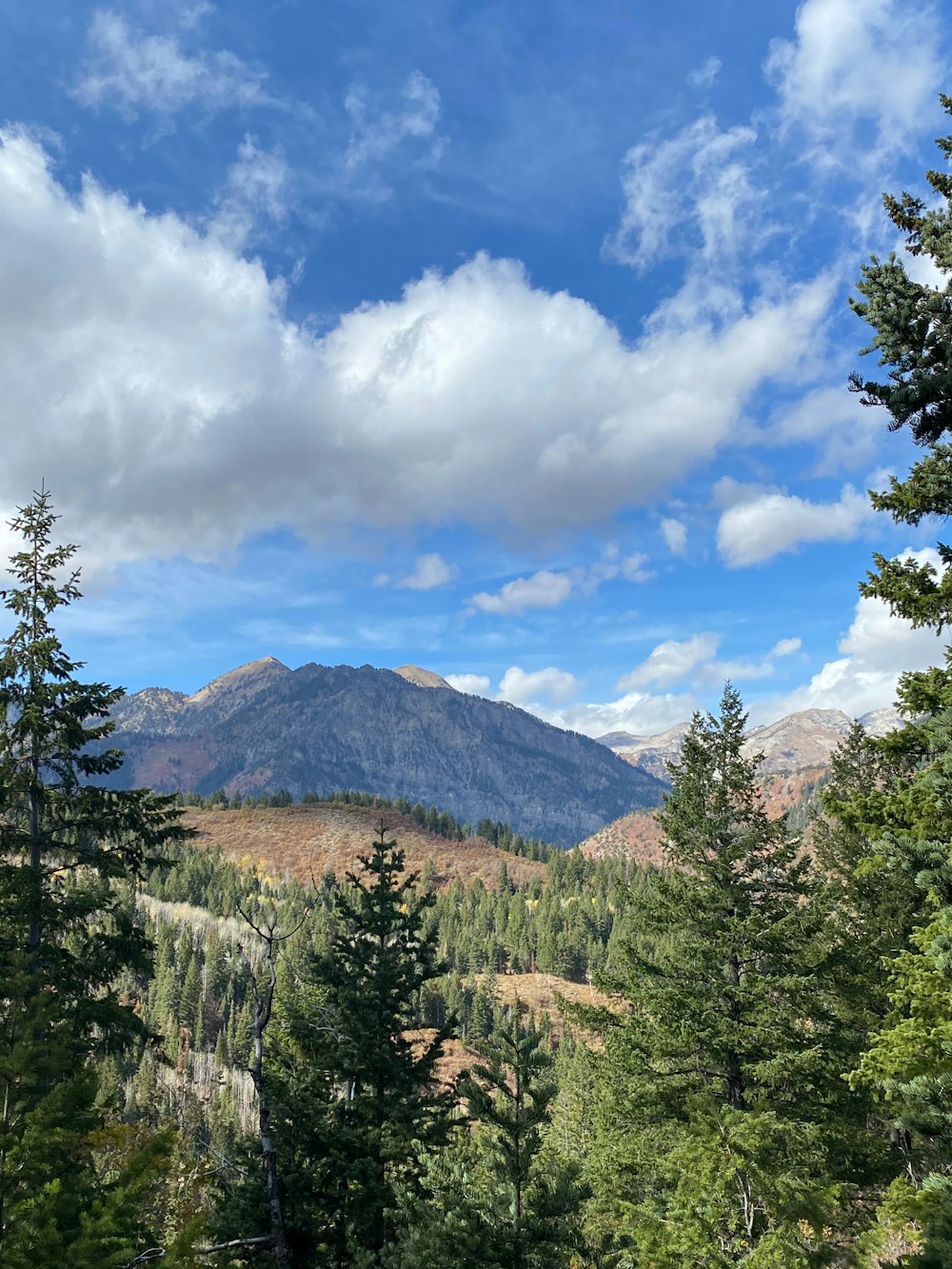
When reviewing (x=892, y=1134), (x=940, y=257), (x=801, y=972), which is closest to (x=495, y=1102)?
(x=801, y=972)

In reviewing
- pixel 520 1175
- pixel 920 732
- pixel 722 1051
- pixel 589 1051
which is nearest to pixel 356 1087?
pixel 589 1051

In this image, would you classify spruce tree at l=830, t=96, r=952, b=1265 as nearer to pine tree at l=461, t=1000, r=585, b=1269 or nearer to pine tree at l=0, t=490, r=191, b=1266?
pine tree at l=461, t=1000, r=585, b=1269

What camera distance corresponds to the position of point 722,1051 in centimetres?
1518

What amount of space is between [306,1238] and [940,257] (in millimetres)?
22741

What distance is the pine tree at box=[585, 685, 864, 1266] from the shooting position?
42.9 feet

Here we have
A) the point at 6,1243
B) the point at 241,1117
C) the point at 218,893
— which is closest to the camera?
the point at 6,1243

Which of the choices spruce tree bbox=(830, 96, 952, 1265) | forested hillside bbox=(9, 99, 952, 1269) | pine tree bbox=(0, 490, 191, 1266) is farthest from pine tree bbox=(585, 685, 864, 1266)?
pine tree bbox=(0, 490, 191, 1266)

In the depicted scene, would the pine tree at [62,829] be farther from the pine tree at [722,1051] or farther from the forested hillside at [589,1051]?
the pine tree at [722,1051]

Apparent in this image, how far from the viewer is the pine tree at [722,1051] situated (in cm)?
1309

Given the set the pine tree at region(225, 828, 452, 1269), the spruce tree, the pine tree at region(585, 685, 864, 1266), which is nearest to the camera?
the spruce tree

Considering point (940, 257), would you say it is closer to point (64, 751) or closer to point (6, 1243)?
point (6, 1243)

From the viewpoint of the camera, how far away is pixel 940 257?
11.4 meters

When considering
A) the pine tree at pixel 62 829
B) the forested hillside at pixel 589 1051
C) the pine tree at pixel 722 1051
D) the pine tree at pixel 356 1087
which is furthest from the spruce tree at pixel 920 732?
the pine tree at pixel 62 829

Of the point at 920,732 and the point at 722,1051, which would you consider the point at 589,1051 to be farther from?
the point at 920,732
